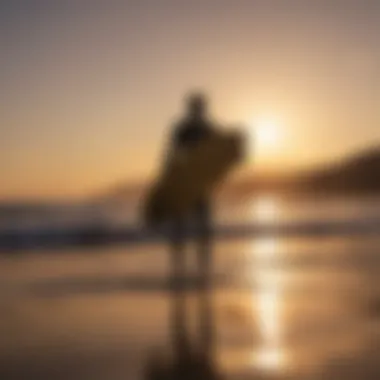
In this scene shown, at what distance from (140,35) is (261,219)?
617cm

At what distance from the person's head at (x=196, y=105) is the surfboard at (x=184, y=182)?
16cm

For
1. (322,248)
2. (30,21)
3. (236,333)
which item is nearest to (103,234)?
(322,248)

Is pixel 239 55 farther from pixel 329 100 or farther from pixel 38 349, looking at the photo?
pixel 38 349

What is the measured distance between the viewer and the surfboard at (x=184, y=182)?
5.14m

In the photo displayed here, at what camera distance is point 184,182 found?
202 inches

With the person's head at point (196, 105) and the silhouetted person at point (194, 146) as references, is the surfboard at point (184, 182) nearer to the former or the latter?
the silhouetted person at point (194, 146)

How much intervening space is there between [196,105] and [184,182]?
1.52 feet

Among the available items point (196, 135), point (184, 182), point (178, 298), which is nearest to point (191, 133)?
point (196, 135)

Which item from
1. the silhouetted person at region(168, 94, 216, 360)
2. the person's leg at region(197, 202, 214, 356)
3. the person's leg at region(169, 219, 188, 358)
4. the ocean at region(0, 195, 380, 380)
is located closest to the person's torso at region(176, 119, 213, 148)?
the silhouetted person at region(168, 94, 216, 360)

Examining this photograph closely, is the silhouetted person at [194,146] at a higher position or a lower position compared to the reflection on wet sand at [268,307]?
higher

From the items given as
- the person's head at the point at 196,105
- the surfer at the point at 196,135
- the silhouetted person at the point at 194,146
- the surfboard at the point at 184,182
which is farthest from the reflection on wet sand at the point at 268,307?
the person's head at the point at 196,105

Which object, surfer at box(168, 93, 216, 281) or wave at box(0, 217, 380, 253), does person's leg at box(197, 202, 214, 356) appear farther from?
wave at box(0, 217, 380, 253)

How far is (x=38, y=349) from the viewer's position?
137 inches

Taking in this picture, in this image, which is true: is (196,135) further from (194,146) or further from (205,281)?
(205,281)
